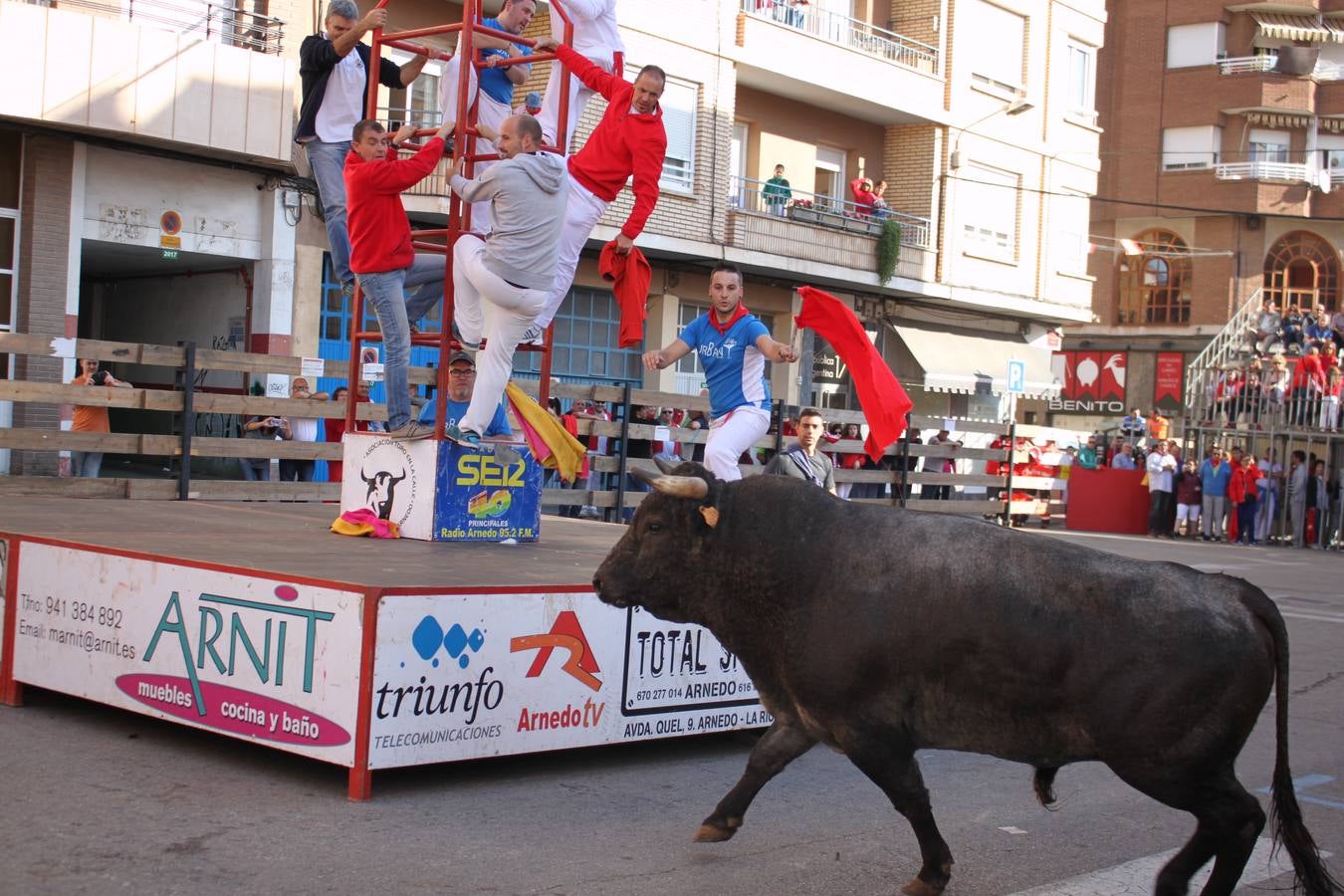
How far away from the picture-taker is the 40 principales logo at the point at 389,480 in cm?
855

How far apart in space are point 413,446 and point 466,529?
626 mm

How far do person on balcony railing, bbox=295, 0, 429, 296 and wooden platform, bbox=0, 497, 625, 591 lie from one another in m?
1.90

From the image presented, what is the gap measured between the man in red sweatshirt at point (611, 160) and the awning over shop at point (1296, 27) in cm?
4471

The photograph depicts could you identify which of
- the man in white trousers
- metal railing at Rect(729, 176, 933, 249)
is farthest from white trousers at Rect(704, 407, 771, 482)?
metal railing at Rect(729, 176, 933, 249)

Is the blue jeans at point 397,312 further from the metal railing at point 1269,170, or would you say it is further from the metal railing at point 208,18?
the metal railing at point 1269,170

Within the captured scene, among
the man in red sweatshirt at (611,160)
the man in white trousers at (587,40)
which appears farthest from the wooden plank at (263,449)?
the man in white trousers at (587,40)

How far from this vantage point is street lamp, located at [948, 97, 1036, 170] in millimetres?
32281

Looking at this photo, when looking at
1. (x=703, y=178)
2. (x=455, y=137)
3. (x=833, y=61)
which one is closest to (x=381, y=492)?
(x=455, y=137)

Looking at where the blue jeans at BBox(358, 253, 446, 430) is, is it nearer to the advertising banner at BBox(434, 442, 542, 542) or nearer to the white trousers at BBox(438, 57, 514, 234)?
the white trousers at BBox(438, 57, 514, 234)

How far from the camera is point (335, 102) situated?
934cm

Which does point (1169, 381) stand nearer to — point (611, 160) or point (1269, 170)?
point (1269, 170)

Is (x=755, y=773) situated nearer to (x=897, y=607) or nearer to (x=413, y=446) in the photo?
(x=897, y=607)

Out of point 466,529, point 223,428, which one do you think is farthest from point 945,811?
point 223,428

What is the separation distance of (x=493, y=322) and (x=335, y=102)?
6.98 feet
